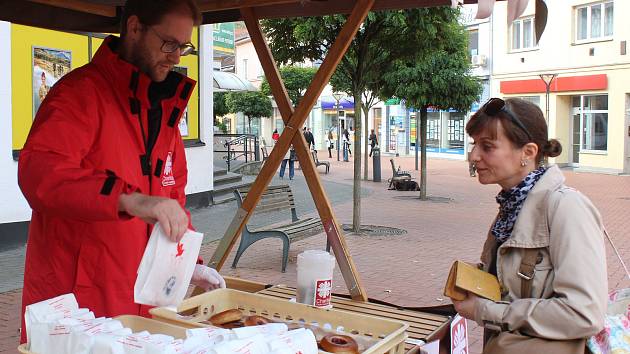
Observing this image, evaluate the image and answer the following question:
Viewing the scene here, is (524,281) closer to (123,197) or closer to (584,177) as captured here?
(123,197)

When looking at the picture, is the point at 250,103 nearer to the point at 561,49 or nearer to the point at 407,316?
the point at 561,49

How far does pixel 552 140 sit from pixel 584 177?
21658 millimetres

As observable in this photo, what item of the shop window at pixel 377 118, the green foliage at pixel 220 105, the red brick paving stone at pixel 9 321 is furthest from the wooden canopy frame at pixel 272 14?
the shop window at pixel 377 118

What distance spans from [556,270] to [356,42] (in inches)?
333

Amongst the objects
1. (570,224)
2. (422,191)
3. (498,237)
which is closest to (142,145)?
(498,237)

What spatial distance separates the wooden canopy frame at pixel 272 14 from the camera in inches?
124

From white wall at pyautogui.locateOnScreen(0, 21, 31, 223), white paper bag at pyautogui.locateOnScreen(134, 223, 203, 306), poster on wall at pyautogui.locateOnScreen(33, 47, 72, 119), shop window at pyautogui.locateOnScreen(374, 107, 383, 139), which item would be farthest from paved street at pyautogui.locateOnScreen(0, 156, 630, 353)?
shop window at pyautogui.locateOnScreen(374, 107, 383, 139)

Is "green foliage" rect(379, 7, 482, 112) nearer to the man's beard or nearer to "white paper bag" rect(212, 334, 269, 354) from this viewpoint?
the man's beard

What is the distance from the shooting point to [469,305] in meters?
2.09

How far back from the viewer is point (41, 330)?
5.26ft

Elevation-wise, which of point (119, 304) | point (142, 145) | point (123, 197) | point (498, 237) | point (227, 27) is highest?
point (227, 27)

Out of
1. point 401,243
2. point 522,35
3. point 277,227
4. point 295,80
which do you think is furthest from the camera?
point 295,80

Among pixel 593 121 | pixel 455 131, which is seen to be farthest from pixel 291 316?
pixel 455 131

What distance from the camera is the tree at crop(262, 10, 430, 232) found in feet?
31.4
